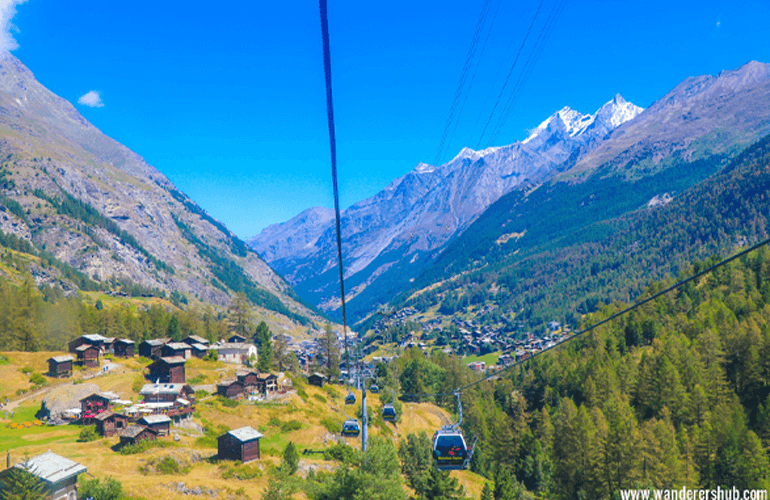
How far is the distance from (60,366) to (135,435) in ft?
127

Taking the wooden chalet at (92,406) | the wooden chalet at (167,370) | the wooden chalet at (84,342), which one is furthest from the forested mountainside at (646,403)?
the wooden chalet at (84,342)

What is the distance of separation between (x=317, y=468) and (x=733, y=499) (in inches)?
2062

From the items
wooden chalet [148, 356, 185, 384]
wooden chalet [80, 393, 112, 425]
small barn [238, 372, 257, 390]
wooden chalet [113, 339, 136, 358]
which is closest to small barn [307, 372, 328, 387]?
small barn [238, 372, 257, 390]

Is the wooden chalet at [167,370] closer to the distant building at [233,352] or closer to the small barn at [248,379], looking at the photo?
the small barn at [248,379]

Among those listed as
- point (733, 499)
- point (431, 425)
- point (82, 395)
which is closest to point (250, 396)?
point (82, 395)

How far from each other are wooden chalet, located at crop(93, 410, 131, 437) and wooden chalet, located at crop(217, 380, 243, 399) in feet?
77.0

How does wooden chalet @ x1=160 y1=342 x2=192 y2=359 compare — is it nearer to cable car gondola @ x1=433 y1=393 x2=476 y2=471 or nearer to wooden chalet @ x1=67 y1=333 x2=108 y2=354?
wooden chalet @ x1=67 y1=333 x2=108 y2=354

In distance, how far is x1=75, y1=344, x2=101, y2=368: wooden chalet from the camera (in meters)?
89.5

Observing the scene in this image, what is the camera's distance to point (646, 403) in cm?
8212

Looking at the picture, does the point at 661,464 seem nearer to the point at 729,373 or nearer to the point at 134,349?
the point at 729,373

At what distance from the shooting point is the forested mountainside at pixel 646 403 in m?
61.0

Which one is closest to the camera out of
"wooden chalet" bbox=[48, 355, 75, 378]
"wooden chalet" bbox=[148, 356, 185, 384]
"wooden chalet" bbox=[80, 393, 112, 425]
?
"wooden chalet" bbox=[80, 393, 112, 425]

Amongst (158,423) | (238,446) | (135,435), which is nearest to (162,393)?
(158,423)

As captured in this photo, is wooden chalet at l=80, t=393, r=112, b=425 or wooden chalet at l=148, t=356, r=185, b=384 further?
wooden chalet at l=148, t=356, r=185, b=384
